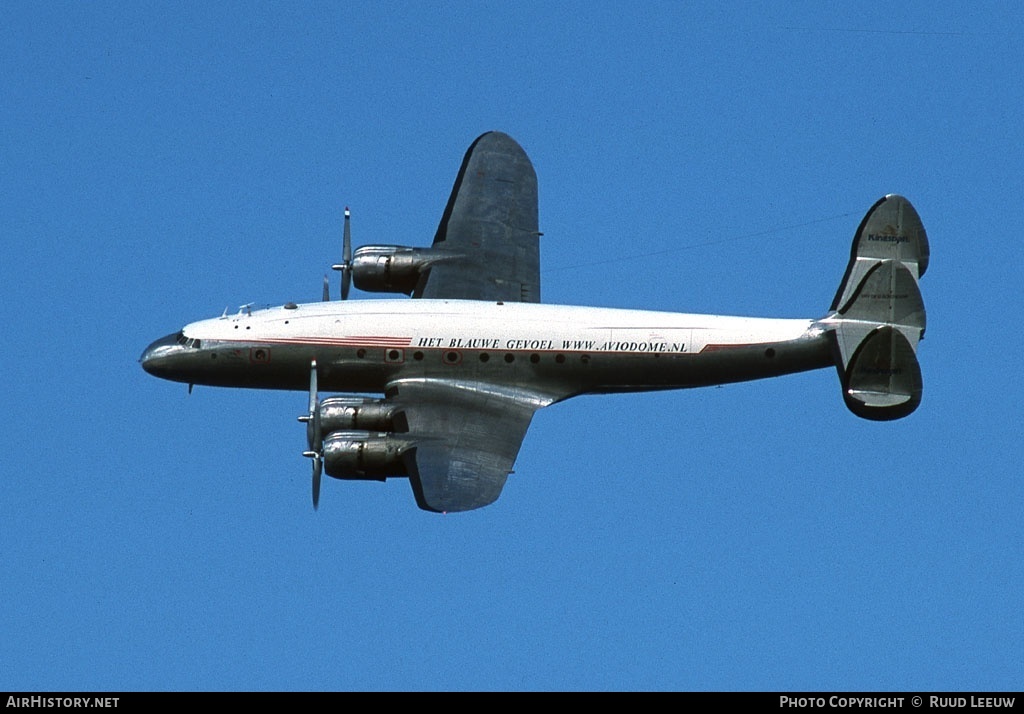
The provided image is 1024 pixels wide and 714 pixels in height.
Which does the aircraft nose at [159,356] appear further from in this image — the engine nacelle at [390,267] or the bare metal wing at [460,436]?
the bare metal wing at [460,436]

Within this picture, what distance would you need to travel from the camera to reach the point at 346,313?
47.2 metres

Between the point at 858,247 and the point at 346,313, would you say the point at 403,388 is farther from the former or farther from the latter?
the point at 858,247

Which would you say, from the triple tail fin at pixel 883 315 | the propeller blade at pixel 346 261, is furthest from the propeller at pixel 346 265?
the triple tail fin at pixel 883 315

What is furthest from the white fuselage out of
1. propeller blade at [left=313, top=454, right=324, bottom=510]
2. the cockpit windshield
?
propeller blade at [left=313, top=454, right=324, bottom=510]

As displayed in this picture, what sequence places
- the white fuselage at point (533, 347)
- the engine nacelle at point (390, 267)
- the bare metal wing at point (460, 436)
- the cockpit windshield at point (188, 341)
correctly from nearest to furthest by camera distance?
the bare metal wing at point (460, 436) → the white fuselage at point (533, 347) → the cockpit windshield at point (188, 341) → the engine nacelle at point (390, 267)

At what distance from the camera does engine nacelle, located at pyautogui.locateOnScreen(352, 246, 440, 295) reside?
49.7 m

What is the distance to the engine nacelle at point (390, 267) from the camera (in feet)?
163

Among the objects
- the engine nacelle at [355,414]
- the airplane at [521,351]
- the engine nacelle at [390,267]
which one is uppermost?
the engine nacelle at [390,267]

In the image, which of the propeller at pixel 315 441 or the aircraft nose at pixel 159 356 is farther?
the aircraft nose at pixel 159 356

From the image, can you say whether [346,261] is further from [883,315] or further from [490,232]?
[883,315]

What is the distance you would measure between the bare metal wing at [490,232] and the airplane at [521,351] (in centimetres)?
113

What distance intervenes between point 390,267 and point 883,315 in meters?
12.4

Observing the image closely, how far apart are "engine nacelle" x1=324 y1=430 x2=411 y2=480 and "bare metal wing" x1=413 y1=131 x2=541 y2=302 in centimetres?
666
